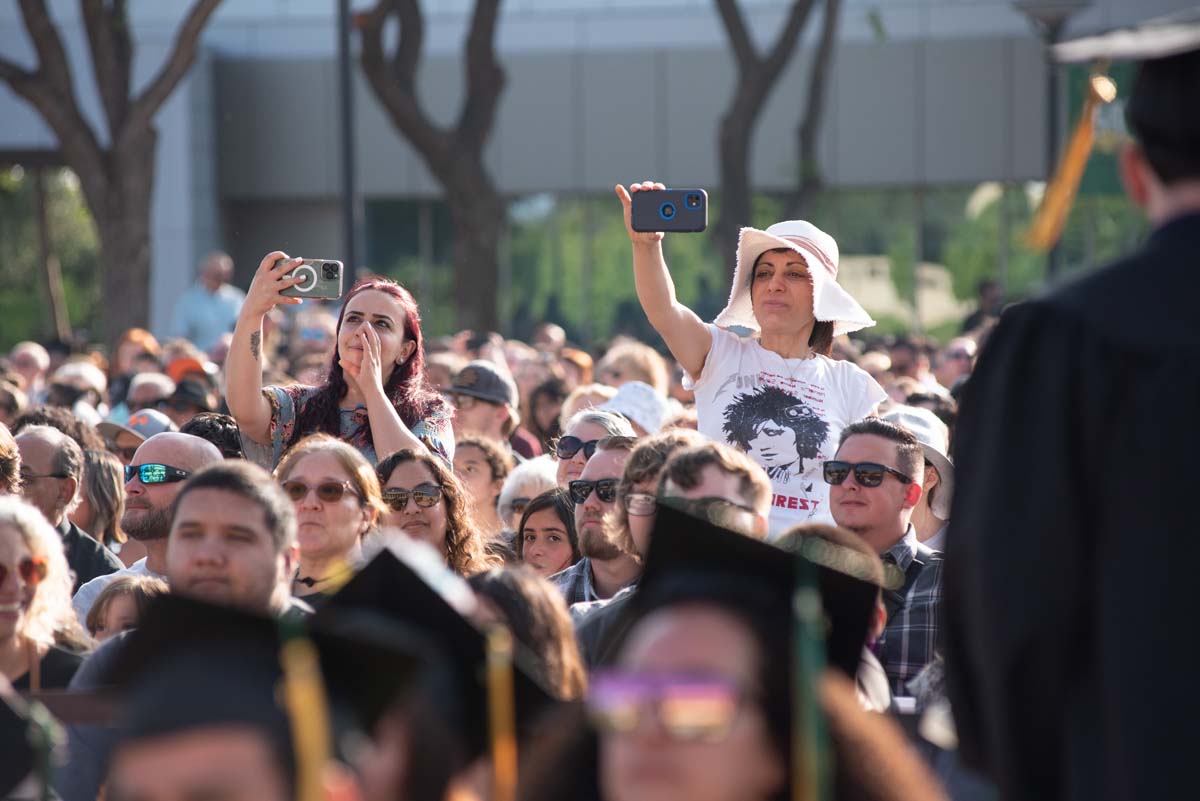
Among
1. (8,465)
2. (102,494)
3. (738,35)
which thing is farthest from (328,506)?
(738,35)

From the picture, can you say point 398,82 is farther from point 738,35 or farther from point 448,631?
point 448,631

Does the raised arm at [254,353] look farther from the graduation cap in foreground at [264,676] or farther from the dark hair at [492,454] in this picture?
the graduation cap in foreground at [264,676]

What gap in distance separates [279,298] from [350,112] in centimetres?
1037

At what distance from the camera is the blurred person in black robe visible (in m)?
2.57

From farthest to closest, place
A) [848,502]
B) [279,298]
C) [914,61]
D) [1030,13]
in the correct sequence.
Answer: [914,61] → [1030,13] → [279,298] → [848,502]

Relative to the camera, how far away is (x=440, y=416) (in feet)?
22.9

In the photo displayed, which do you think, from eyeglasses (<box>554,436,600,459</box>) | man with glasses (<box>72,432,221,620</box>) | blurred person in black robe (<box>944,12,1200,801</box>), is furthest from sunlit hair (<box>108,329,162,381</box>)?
blurred person in black robe (<box>944,12,1200,801</box>)

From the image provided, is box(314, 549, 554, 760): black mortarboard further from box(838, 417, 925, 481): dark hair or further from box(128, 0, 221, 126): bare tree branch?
box(128, 0, 221, 126): bare tree branch

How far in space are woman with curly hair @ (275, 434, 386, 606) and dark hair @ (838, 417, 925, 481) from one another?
1.62 metres

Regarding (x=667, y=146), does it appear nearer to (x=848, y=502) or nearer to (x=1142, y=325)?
(x=848, y=502)

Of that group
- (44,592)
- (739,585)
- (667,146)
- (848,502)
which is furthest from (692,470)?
(667,146)

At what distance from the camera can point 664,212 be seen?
20.8ft

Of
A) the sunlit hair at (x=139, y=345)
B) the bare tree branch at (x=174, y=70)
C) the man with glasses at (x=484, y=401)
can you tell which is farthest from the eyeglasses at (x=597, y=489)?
the bare tree branch at (x=174, y=70)

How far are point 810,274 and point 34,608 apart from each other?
3.01 metres
